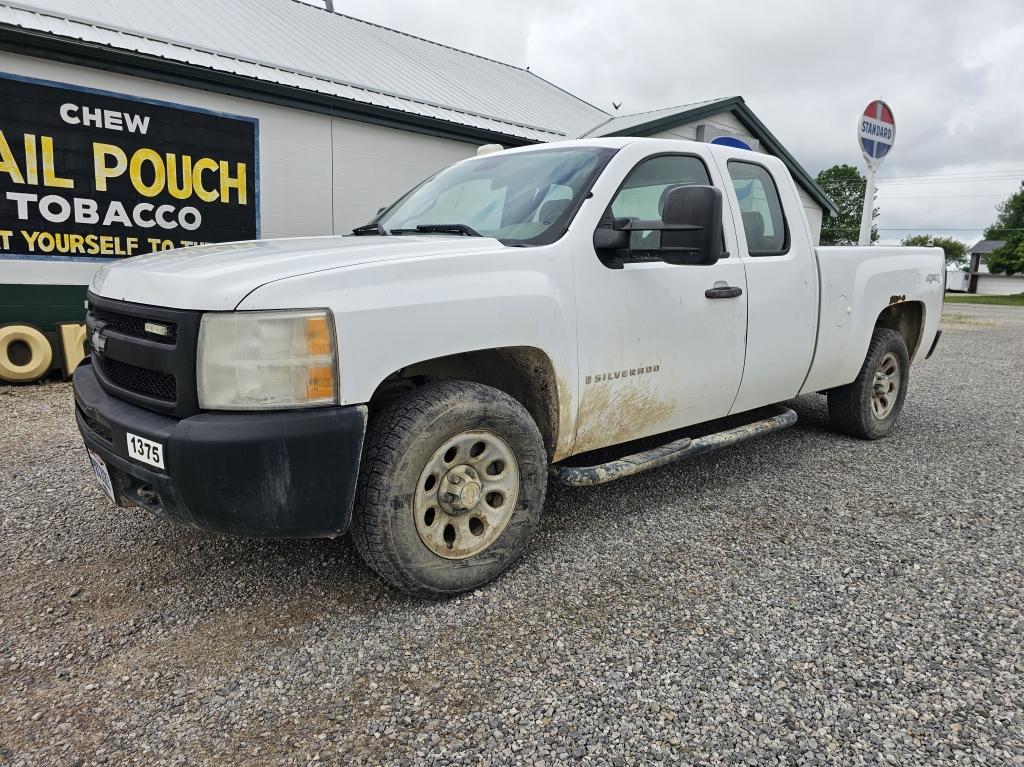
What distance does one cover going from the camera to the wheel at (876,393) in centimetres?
497

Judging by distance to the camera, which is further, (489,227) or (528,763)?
(489,227)

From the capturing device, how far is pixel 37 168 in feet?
22.5

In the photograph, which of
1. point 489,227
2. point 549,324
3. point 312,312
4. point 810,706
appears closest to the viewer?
point 810,706

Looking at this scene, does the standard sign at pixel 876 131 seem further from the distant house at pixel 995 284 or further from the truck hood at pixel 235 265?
the distant house at pixel 995 284

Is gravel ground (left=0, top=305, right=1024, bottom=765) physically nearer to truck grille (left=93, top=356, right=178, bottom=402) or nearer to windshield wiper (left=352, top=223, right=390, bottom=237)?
truck grille (left=93, top=356, right=178, bottom=402)

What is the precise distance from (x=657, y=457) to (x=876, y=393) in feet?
8.75

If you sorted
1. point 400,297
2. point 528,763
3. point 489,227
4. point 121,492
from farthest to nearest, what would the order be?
point 489,227 < point 121,492 < point 400,297 < point 528,763

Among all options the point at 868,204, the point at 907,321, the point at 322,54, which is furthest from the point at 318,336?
the point at 322,54

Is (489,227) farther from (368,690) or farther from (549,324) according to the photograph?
(368,690)

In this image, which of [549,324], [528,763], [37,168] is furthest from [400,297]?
[37,168]

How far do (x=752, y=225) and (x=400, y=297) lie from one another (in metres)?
2.39

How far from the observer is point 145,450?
235cm

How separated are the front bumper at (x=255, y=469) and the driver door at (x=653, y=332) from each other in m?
1.17

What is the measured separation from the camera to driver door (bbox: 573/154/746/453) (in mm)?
3092
